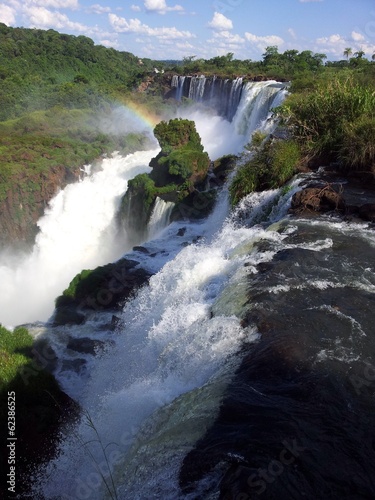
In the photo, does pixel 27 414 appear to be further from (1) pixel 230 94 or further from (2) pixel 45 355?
(1) pixel 230 94

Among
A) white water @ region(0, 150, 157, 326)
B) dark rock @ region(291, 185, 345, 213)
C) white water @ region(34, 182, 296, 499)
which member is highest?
dark rock @ region(291, 185, 345, 213)

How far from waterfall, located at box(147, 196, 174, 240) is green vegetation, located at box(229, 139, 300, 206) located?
19.4ft

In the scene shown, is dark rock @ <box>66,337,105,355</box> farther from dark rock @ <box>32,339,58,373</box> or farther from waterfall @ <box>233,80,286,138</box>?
waterfall @ <box>233,80,286,138</box>

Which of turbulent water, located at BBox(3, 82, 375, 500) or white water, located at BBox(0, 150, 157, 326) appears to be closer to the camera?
turbulent water, located at BBox(3, 82, 375, 500)

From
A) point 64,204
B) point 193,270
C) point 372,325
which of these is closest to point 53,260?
point 64,204

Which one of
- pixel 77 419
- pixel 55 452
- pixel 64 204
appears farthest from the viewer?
pixel 64 204

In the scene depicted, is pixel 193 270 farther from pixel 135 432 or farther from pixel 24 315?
pixel 24 315

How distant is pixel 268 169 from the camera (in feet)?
37.9

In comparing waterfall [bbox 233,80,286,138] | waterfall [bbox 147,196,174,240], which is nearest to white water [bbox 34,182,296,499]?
waterfall [bbox 147,196,174,240]

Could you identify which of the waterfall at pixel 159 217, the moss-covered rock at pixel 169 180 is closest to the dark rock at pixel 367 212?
the moss-covered rock at pixel 169 180

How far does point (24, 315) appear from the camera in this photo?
1748 centimetres

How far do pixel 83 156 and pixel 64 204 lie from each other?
5.39 meters

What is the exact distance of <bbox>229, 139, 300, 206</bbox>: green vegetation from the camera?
443 inches

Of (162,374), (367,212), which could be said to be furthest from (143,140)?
(162,374)
